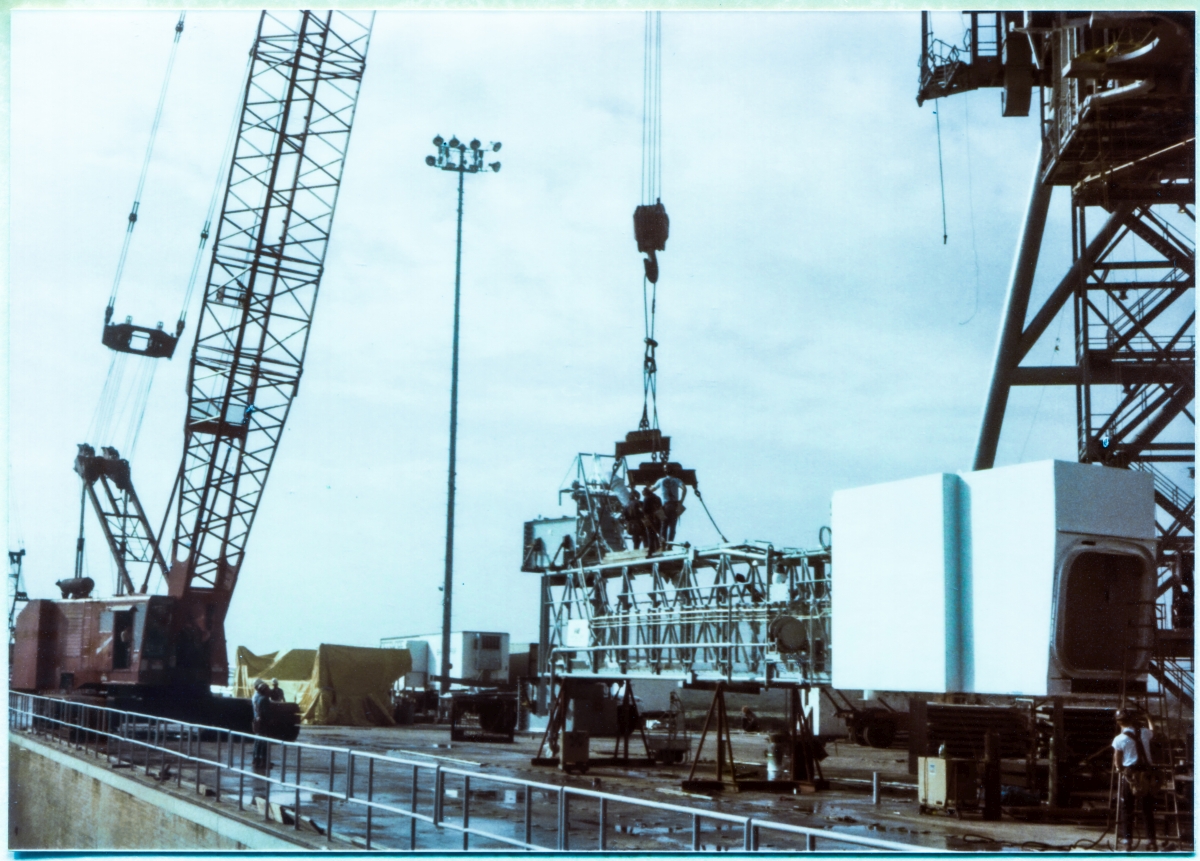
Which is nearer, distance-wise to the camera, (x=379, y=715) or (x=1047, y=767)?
A: (x=1047, y=767)

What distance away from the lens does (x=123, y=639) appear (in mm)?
32031

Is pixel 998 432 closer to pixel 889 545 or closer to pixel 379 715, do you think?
pixel 889 545

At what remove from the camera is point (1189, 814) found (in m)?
15.3

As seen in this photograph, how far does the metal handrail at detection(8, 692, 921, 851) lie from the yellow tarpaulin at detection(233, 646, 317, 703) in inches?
402

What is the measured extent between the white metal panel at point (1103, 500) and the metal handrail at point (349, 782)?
4334mm

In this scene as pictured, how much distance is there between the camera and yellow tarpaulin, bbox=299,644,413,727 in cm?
4244

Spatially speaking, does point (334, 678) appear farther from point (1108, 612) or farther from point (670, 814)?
point (1108, 612)

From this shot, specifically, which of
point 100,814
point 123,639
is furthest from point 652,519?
point 123,639

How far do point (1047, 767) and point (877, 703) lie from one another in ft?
53.2

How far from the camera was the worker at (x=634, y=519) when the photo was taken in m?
24.4

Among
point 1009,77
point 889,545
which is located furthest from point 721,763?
point 1009,77

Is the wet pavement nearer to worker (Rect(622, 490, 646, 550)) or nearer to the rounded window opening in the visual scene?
the rounded window opening

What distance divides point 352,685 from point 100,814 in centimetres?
2150

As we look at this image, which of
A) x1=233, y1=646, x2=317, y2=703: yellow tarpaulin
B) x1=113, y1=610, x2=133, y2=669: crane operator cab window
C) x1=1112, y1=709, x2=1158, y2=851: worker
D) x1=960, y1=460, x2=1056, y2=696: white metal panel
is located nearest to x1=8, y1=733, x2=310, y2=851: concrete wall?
x1=113, y1=610, x2=133, y2=669: crane operator cab window
